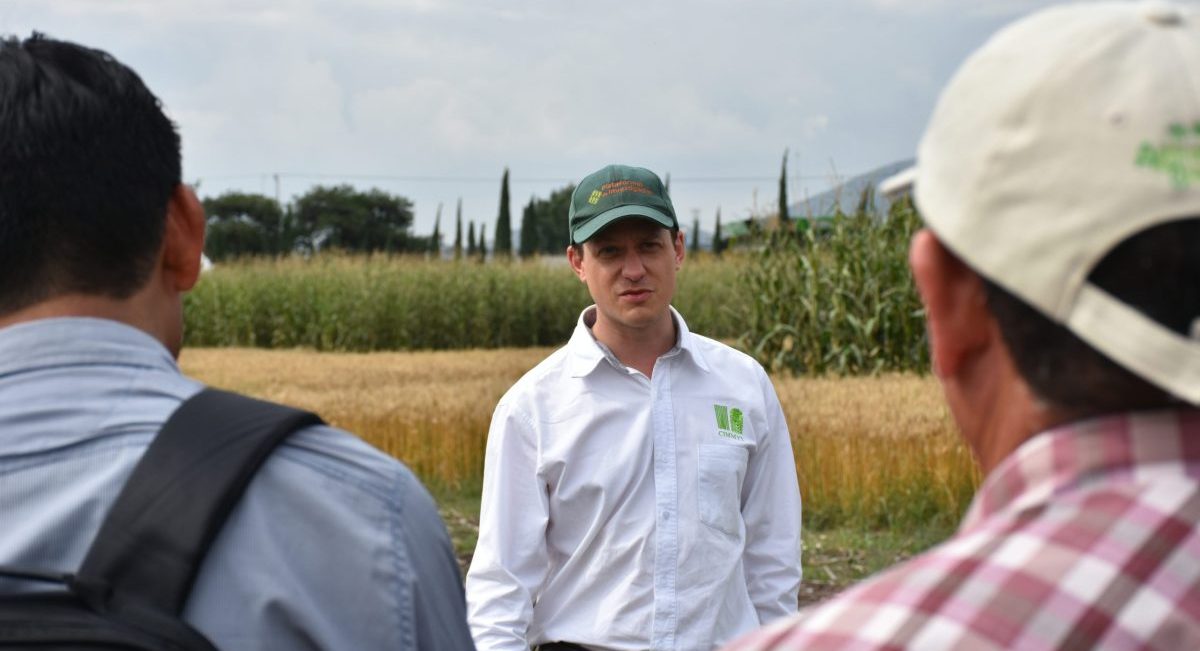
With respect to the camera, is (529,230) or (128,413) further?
(529,230)

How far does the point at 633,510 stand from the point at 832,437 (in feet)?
20.6

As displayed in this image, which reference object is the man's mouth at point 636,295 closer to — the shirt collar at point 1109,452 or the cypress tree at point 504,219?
the shirt collar at point 1109,452

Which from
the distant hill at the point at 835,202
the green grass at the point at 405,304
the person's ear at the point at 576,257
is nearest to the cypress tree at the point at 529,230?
the green grass at the point at 405,304

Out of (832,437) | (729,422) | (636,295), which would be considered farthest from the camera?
(832,437)

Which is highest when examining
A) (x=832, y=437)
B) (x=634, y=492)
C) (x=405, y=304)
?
(x=634, y=492)

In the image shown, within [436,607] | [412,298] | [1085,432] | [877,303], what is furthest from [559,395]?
[412,298]

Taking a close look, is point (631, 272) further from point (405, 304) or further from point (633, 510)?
point (405, 304)

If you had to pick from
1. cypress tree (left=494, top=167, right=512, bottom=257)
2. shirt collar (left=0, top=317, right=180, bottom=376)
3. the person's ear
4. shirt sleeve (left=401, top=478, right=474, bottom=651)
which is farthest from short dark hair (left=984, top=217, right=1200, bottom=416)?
cypress tree (left=494, top=167, right=512, bottom=257)

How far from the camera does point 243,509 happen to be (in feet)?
5.47

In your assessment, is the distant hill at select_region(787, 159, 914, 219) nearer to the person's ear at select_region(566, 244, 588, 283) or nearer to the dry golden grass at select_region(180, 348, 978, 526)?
the dry golden grass at select_region(180, 348, 978, 526)

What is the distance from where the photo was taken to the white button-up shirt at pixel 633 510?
Result: 3818 millimetres

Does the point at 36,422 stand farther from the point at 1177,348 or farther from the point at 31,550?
the point at 1177,348

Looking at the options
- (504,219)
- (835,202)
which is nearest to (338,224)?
(504,219)

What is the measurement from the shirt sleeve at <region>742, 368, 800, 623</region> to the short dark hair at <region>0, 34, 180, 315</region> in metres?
2.48
